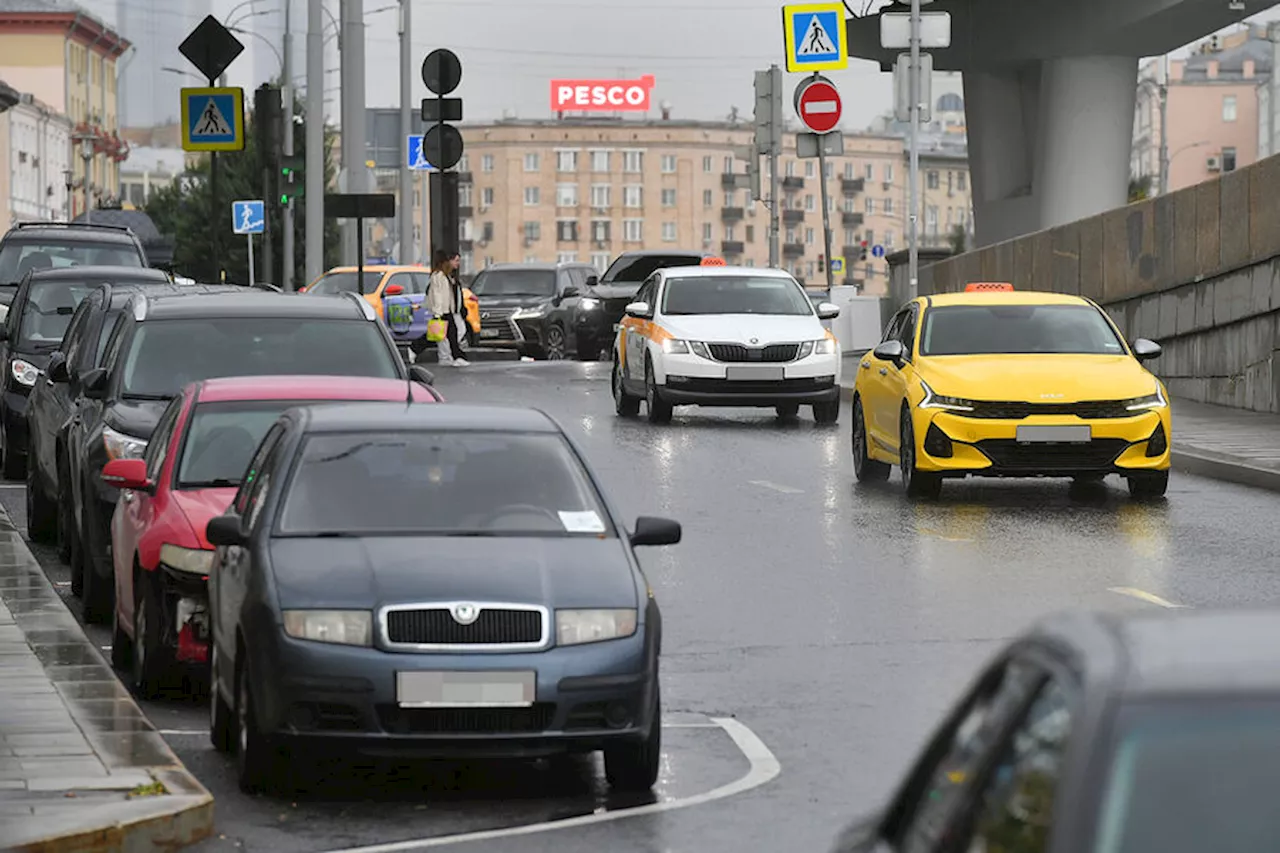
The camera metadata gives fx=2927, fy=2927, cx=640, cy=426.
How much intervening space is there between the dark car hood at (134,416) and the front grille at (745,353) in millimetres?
12520

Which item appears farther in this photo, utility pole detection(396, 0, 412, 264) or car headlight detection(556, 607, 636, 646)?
utility pole detection(396, 0, 412, 264)

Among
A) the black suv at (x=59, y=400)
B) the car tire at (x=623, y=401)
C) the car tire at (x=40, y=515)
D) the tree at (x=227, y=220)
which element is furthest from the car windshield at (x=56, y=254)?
the tree at (x=227, y=220)

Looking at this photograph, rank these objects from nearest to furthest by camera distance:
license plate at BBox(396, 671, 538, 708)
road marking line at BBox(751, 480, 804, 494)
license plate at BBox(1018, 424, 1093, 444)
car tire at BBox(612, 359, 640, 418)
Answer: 1. license plate at BBox(396, 671, 538, 708)
2. license plate at BBox(1018, 424, 1093, 444)
3. road marking line at BBox(751, 480, 804, 494)
4. car tire at BBox(612, 359, 640, 418)

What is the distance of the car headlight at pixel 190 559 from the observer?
11320mm

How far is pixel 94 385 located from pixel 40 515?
10.1 feet

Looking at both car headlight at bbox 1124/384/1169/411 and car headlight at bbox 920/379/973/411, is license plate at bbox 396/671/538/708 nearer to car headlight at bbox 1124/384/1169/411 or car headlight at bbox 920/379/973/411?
car headlight at bbox 920/379/973/411

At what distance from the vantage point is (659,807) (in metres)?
8.98

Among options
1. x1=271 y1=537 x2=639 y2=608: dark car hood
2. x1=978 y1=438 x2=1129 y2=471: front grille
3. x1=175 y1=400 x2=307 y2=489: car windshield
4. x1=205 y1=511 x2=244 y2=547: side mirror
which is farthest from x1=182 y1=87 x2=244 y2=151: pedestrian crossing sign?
x1=271 y1=537 x2=639 y2=608: dark car hood

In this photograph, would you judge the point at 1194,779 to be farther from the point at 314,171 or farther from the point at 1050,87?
the point at 1050,87

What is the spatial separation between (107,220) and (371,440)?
51481mm

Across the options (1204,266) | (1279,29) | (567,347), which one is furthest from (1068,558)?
(1279,29)

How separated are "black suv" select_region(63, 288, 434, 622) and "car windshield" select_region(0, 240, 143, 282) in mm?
18202

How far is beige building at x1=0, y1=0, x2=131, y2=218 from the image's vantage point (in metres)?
128

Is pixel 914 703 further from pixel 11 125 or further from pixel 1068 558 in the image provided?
pixel 11 125
